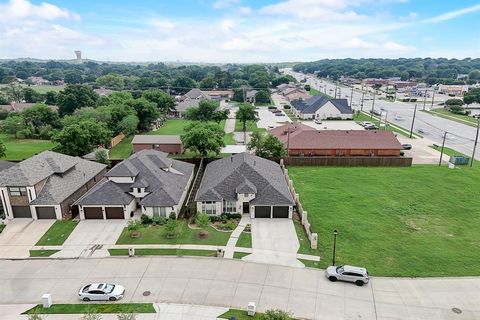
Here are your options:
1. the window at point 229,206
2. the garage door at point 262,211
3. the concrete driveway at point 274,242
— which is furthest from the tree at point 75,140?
the concrete driveway at point 274,242

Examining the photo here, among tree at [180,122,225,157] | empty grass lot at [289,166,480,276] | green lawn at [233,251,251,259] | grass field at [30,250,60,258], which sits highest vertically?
tree at [180,122,225,157]

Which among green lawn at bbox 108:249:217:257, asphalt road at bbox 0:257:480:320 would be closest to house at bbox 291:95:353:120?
green lawn at bbox 108:249:217:257

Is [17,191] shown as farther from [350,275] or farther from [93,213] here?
[350,275]

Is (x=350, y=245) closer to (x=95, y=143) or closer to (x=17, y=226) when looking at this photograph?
(x=17, y=226)

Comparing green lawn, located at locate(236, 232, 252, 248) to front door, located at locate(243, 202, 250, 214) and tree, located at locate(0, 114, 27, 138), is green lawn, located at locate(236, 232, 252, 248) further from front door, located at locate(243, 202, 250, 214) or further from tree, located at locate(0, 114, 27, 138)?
tree, located at locate(0, 114, 27, 138)

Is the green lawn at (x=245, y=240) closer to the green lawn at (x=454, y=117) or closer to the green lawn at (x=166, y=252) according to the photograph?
the green lawn at (x=166, y=252)

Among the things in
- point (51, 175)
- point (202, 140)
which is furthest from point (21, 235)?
point (202, 140)
